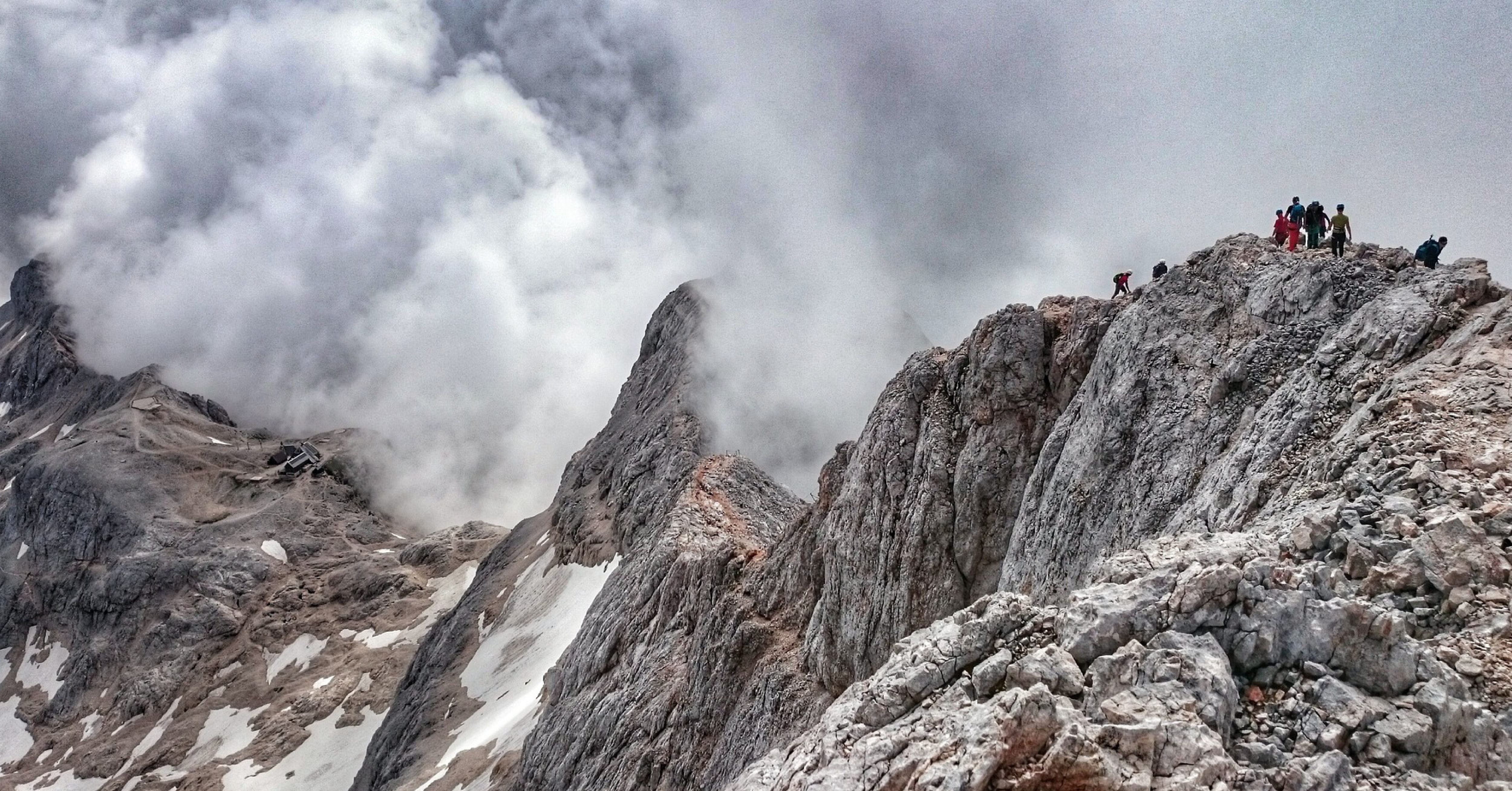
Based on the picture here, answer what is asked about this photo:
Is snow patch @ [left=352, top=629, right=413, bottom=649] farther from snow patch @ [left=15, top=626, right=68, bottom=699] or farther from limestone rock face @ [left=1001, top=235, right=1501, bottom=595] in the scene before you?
limestone rock face @ [left=1001, top=235, right=1501, bottom=595]

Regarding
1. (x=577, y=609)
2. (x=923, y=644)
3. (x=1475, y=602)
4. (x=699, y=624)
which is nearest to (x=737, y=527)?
(x=699, y=624)

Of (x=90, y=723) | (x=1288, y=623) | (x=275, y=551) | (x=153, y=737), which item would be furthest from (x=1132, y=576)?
(x=275, y=551)

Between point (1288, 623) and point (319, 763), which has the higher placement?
point (319, 763)

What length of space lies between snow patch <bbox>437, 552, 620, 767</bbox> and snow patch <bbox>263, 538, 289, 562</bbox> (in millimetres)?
65259

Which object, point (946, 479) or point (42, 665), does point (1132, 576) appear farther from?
point (42, 665)

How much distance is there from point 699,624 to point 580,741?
8489mm

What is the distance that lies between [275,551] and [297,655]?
28.5 m

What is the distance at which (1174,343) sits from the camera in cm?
2323

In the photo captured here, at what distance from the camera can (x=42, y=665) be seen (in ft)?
416

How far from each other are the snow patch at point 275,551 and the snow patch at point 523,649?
65.3m

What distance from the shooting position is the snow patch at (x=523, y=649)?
5919cm

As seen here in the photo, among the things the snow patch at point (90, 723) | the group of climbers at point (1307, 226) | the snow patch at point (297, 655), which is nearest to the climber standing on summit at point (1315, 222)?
the group of climbers at point (1307, 226)

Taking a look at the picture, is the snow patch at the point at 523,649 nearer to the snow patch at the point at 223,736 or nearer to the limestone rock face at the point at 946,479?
the limestone rock face at the point at 946,479

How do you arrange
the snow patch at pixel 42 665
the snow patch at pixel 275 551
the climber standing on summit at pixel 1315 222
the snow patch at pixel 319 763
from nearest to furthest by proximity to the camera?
the climber standing on summit at pixel 1315 222
the snow patch at pixel 319 763
the snow patch at pixel 42 665
the snow patch at pixel 275 551
